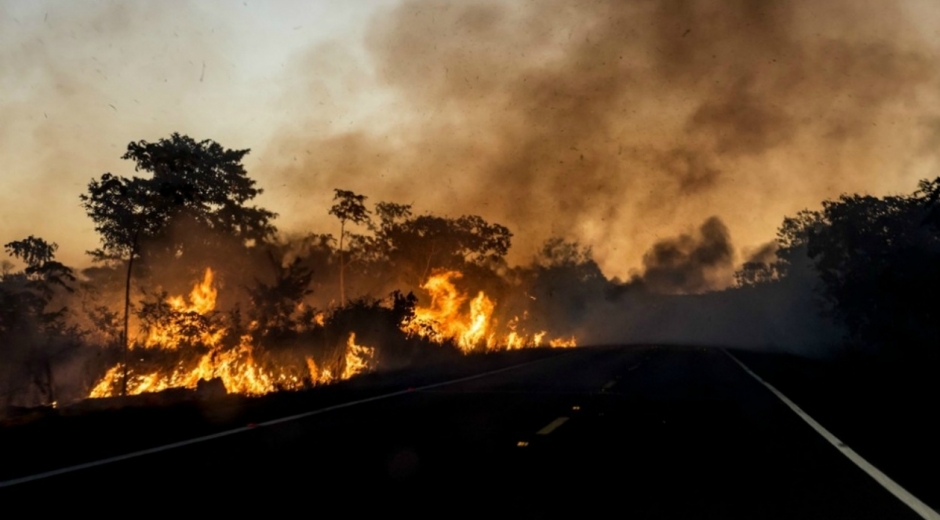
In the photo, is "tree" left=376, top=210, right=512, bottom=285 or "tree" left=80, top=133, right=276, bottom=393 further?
"tree" left=376, top=210, right=512, bottom=285

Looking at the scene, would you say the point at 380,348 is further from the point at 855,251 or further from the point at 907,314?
the point at 855,251

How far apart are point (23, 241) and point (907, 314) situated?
46.7 m

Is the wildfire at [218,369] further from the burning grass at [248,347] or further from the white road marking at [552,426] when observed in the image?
the white road marking at [552,426]

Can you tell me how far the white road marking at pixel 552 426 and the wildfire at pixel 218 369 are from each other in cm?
2178

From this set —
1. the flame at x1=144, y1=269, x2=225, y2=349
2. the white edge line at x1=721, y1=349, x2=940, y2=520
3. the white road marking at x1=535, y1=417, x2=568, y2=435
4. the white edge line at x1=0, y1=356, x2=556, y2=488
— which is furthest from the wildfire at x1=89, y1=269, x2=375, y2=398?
the white edge line at x1=721, y1=349, x2=940, y2=520

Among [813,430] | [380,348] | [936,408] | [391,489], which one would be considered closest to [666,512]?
[391,489]

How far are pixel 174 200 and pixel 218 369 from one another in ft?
36.4

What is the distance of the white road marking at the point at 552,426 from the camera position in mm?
10989

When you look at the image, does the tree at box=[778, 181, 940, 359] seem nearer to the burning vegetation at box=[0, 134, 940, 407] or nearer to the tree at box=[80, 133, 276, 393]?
the burning vegetation at box=[0, 134, 940, 407]

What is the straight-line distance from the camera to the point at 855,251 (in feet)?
177

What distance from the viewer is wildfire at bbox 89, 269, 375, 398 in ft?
116

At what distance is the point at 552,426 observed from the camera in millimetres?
11656

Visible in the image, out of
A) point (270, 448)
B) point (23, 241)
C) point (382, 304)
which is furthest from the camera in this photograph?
point (382, 304)

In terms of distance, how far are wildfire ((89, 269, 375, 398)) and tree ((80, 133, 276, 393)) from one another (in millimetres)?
2417
